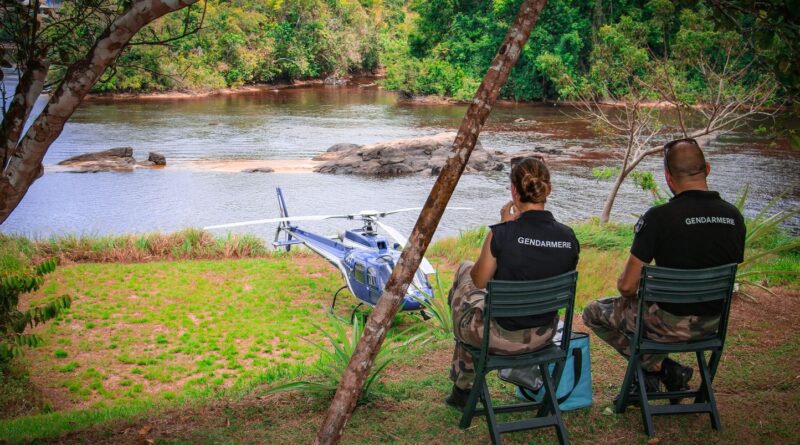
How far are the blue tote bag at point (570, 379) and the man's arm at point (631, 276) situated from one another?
0.47 m

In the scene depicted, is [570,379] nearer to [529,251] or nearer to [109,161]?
[529,251]

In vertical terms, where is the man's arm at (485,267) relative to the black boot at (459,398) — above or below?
above

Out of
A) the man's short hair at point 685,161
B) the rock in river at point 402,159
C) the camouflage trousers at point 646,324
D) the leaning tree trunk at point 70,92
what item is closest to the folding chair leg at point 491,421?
the camouflage trousers at point 646,324

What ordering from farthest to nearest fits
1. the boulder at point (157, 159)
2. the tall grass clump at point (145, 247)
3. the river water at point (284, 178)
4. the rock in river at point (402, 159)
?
the boulder at point (157, 159) → the rock in river at point (402, 159) → the river water at point (284, 178) → the tall grass clump at point (145, 247)

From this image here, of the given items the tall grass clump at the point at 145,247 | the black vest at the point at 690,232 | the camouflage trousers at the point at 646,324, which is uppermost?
the black vest at the point at 690,232

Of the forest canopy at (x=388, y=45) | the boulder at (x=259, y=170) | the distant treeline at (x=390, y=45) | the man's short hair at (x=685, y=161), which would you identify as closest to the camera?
the man's short hair at (x=685, y=161)

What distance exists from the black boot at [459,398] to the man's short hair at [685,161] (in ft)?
5.77

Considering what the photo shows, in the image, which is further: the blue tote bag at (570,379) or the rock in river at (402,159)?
the rock in river at (402,159)

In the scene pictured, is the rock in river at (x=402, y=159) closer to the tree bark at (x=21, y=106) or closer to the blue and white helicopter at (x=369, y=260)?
the blue and white helicopter at (x=369, y=260)

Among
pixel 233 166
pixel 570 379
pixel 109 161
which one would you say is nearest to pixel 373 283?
pixel 570 379

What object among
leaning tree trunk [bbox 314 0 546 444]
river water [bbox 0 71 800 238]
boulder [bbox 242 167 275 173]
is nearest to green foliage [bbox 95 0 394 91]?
river water [bbox 0 71 800 238]

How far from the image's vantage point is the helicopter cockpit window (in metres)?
10.8

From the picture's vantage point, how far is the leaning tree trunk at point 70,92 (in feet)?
12.4

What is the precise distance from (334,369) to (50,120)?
2.35 meters
